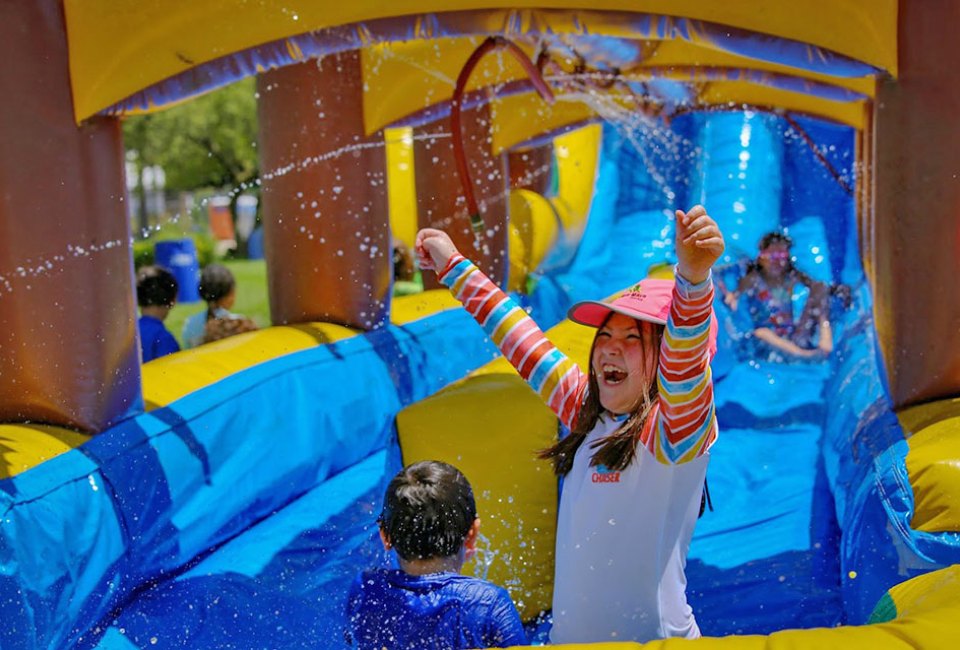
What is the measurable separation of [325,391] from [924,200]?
79.0 inches

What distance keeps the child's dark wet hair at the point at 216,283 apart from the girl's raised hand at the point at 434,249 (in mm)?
2453

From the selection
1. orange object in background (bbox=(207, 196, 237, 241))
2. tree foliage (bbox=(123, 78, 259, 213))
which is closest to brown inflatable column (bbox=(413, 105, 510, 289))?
orange object in background (bbox=(207, 196, 237, 241))

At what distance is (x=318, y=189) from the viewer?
420 cm

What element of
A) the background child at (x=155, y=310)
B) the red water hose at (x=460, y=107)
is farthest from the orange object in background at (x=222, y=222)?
the red water hose at (x=460, y=107)

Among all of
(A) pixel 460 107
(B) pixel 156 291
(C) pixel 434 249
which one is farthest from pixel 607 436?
(B) pixel 156 291

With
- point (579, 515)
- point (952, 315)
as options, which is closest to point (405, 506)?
point (579, 515)

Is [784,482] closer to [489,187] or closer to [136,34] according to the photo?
[136,34]

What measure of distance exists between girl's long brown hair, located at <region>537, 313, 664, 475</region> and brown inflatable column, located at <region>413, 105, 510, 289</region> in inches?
138

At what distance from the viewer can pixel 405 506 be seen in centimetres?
177

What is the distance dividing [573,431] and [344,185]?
2.53 m

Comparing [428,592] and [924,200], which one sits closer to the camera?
[428,592]

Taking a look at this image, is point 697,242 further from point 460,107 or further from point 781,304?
point 781,304

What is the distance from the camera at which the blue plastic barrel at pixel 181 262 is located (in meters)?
10.7

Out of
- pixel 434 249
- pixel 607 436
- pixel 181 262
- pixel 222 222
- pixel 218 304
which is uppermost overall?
pixel 434 249
